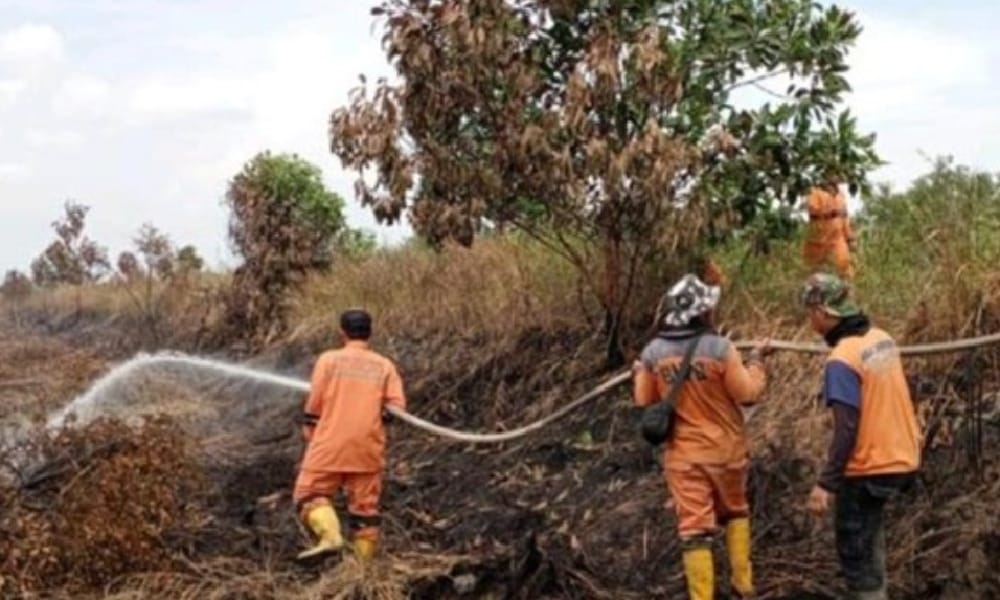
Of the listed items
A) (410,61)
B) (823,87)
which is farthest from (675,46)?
(410,61)

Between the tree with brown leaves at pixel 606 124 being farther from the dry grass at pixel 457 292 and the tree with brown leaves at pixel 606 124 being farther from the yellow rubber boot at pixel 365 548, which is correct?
the yellow rubber boot at pixel 365 548

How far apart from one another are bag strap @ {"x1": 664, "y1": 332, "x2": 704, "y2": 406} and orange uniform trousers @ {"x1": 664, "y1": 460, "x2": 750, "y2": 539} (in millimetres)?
345

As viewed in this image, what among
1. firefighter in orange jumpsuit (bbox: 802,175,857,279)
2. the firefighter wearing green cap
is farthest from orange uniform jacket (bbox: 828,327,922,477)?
firefighter in orange jumpsuit (bbox: 802,175,857,279)

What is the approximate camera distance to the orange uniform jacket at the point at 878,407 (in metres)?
6.88

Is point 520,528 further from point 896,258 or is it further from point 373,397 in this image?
point 896,258

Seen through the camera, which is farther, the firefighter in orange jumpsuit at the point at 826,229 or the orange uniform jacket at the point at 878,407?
the firefighter in orange jumpsuit at the point at 826,229

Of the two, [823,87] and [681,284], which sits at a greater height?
[823,87]

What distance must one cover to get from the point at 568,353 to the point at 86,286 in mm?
30698

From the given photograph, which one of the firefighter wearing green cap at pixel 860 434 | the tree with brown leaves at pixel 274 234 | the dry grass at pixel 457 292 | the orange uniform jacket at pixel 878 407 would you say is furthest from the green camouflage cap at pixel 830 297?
the tree with brown leaves at pixel 274 234

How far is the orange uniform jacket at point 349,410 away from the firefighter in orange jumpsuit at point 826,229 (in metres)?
4.19

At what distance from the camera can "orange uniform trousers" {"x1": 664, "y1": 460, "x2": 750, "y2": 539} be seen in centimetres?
761

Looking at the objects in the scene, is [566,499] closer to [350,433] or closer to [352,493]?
[352,493]

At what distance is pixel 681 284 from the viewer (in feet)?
25.4

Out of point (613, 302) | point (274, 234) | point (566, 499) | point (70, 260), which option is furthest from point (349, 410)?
point (70, 260)
